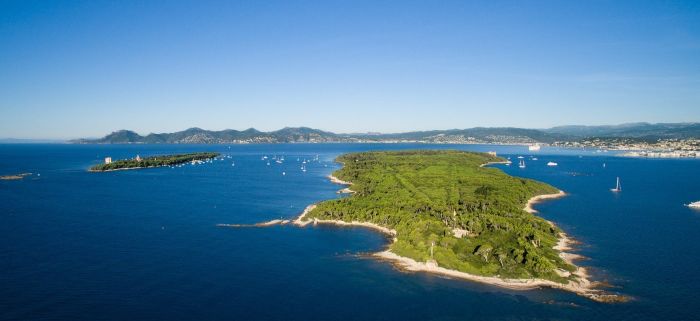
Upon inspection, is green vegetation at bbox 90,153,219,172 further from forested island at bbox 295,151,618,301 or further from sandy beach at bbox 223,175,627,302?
sandy beach at bbox 223,175,627,302

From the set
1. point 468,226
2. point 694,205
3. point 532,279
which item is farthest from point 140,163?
point 694,205

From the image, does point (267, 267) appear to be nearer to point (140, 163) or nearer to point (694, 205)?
point (694, 205)

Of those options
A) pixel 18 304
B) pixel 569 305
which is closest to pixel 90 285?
pixel 18 304

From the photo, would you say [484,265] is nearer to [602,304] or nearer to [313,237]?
[602,304]

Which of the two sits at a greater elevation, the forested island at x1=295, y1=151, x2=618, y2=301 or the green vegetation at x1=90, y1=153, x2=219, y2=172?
the green vegetation at x1=90, y1=153, x2=219, y2=172

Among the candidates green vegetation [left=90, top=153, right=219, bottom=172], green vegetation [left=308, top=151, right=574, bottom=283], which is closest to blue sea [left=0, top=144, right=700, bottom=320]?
green vegetation [left=308, top=151, right=574, bottom=283]

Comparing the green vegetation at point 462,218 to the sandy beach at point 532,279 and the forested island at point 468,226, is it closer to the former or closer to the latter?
the forested island at point 468,226
